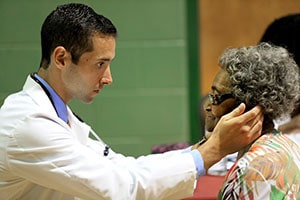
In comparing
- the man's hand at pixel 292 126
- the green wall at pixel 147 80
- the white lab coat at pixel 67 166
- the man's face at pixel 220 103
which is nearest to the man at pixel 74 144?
the white lab coat at pixel 67 166

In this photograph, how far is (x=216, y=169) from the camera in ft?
7.75

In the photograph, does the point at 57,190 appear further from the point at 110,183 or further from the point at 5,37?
the point at 5,37

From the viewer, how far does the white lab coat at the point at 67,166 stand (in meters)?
1.76

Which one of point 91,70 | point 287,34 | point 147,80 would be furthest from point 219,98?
point 147,80

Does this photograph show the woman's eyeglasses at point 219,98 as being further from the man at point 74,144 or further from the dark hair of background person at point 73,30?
the dark hair of background person at point 73,30

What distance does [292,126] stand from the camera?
2.37 metres

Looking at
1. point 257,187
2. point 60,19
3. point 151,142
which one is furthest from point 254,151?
point 151,142

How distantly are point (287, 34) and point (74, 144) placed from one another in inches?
41.0

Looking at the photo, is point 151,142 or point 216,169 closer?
point 216,169

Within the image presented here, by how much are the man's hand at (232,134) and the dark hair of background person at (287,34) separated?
0.65 meters

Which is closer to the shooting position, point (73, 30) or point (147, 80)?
point (73, 30)

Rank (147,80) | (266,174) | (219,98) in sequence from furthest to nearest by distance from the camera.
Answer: (147,80)
(219,98)
(266,174)

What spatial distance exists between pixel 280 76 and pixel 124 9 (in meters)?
1.93

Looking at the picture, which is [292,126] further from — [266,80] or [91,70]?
[91,70]
